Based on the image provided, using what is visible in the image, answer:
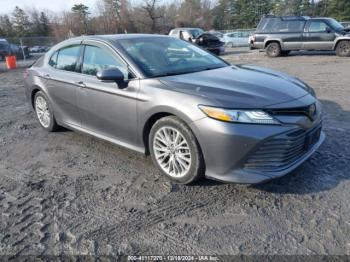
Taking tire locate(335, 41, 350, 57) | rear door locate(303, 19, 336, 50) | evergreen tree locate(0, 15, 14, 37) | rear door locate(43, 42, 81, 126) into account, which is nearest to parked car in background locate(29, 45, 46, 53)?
evergreen tree locate(0, 15, 14, 37)

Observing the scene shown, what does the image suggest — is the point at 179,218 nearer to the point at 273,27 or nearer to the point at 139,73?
the point at 139,73

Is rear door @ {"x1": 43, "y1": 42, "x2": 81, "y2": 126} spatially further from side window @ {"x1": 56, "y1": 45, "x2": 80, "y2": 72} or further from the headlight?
the headlight

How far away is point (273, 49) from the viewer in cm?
1619

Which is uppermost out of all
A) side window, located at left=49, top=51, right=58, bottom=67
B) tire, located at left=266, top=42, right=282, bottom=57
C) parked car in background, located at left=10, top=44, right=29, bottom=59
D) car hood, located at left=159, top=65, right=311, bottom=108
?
side window, located at left=49, top=51, right=58, bottom=67

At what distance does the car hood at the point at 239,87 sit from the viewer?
3.06 m

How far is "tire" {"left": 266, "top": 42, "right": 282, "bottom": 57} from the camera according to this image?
1603cm

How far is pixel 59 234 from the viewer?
111 inches

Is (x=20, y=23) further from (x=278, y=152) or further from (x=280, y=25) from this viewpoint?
(x=278, y=152)

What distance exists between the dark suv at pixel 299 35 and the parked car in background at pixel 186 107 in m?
12.3

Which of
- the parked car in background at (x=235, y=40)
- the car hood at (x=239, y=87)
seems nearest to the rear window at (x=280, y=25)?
the car hood at (x=239, y=87)

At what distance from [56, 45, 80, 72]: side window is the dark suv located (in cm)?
1319

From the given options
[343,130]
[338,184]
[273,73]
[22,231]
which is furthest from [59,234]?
[343,130]

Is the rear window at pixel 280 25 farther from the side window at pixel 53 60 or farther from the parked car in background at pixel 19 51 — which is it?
the parked car in background at pixel 19 51

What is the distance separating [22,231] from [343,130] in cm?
437
